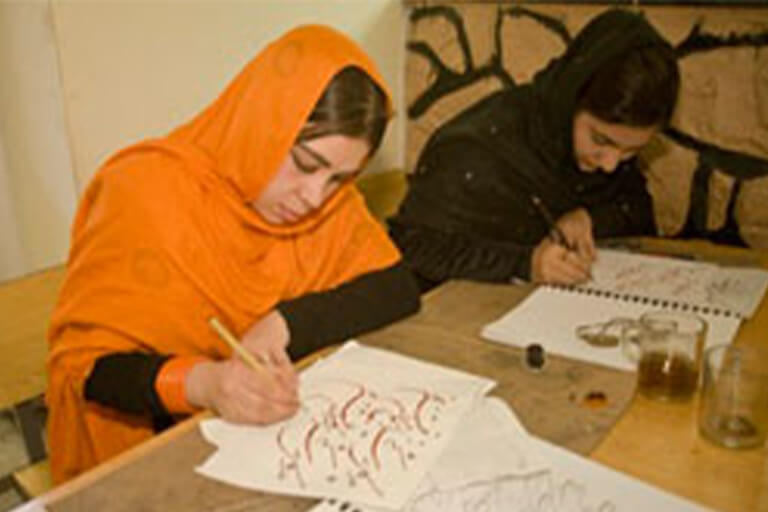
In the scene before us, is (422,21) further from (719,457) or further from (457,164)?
(719,457)

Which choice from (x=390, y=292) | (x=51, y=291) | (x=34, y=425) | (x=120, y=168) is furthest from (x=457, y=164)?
(x=34, y=425)

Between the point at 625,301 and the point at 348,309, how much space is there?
48cm

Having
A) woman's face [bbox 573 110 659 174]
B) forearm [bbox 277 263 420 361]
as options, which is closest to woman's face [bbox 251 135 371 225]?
forearm [bbox 277 263 420 361]

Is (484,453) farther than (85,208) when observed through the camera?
No

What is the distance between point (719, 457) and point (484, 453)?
0.27 m

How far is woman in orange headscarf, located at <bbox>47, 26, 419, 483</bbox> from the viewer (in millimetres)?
985

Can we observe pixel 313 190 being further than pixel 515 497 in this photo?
Yes

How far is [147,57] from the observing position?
5.52 feet

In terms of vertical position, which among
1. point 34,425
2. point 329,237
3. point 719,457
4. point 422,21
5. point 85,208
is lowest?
point 34,425

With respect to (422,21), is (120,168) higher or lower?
lower

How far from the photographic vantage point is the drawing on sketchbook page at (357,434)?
2.49 feet

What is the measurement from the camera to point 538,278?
4.38 ft

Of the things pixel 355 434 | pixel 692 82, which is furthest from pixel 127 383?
pixel 692 82

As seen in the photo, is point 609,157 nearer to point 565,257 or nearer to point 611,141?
point 611,141
